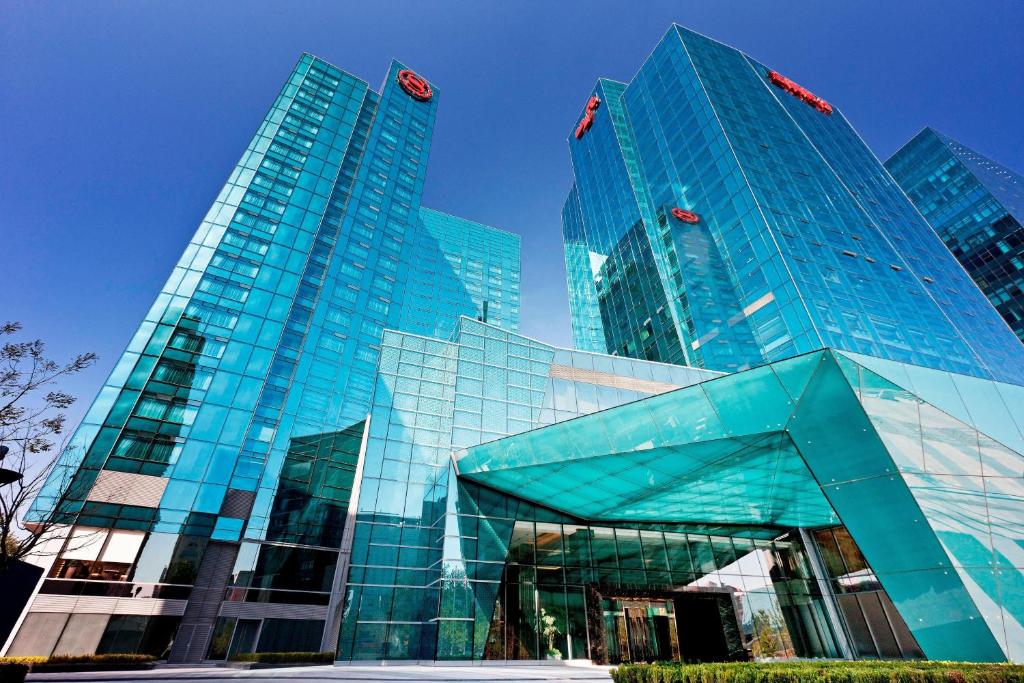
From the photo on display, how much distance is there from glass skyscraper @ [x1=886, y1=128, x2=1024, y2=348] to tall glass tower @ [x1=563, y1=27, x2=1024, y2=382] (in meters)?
Answer: 30.8

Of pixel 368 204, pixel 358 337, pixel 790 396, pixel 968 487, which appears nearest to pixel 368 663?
pixel 790 396

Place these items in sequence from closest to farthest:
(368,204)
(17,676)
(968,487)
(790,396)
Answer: (17,676), (968,487), (790,396), (368,204)

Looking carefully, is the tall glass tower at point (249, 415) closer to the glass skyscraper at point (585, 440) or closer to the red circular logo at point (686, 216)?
the glass skyscraper at point (585, 440)

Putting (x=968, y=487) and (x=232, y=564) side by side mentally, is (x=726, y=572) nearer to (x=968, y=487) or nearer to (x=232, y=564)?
(x=968, y=487)

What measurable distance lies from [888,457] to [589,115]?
77.8 m

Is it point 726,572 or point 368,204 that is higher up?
point 368,204

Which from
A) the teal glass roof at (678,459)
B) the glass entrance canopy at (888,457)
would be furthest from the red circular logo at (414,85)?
the glass entrance canopy at (888,457)

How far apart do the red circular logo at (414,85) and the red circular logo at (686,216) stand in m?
48.6

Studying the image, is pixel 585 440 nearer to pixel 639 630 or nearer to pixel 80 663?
pixel 639 630

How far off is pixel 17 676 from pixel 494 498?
53.0 ft

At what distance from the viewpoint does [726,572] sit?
23719 millimetres

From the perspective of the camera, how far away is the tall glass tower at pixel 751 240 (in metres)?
38.2

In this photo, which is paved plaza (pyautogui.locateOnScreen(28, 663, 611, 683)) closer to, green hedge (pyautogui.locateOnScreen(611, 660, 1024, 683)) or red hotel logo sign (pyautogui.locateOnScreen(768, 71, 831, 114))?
green hedge (pyautogui.locateOnScreen(611, 660, 1024, 683))

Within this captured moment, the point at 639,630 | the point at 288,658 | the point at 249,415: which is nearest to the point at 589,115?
the point at 249,415
